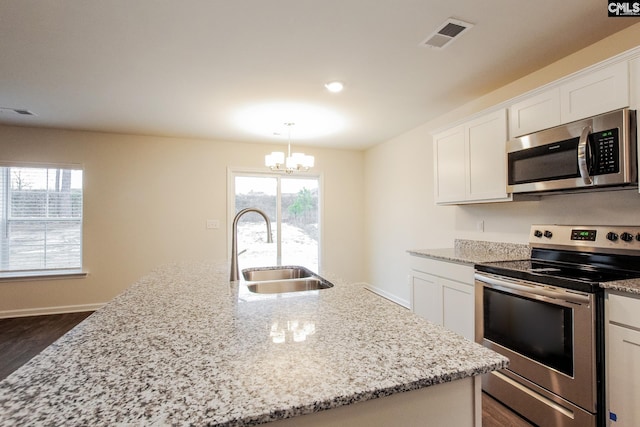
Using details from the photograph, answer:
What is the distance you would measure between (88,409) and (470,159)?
2947mm

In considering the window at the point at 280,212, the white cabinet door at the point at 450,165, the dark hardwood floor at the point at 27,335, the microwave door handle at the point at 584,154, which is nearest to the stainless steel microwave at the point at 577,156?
the microwave door handle at the point at 584,154

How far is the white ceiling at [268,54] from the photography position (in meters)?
1.82

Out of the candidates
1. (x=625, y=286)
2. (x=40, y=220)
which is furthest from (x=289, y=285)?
(x=40, y=220)

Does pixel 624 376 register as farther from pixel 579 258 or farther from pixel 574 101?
pixel 574 101

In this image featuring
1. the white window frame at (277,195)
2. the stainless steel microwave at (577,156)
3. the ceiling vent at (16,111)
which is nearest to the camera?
the stainless steel microwave at (577,156)

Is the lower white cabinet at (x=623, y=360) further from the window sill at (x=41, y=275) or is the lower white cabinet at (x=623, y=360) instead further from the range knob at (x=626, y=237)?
the window sill at (x=41, y=275)

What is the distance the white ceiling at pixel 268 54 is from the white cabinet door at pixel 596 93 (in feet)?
1.26

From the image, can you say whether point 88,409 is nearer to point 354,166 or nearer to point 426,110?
point 426,110

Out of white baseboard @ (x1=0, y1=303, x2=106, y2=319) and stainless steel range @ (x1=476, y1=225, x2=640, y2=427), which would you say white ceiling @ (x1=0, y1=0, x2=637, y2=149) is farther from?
white baseboard @ (x1=0, y1=303, x2=106, y2=319)

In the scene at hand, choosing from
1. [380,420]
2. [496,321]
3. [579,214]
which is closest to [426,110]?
[579,214]

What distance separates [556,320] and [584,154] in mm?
985

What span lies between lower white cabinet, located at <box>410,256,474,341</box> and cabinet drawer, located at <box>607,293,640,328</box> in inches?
31.9

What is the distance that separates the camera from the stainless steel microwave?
167cm

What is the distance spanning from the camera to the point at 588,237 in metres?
2.03
